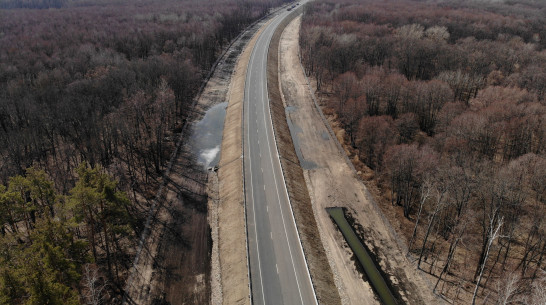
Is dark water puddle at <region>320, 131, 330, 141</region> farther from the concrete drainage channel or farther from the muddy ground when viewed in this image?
the muddy ground

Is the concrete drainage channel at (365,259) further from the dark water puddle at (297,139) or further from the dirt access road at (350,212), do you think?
the dark water puddle at (297,139)

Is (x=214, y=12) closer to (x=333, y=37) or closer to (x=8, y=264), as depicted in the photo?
(x=333, y=37)

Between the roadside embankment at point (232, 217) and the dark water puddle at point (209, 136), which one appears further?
the dark water puddle at point (209, 136)

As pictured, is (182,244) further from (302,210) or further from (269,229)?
(302,210)

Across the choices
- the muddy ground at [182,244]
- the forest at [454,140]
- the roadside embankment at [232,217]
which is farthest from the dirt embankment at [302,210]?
the forest at [454,140]

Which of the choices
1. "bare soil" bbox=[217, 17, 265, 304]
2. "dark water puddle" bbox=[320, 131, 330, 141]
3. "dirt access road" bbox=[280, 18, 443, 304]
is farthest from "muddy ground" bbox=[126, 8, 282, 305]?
"dark water puddle" bbox=[320, 131, 330, 141]

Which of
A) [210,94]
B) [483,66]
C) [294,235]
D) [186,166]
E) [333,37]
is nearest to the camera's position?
[294,235]

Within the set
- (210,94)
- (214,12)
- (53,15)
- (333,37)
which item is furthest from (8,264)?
(53,15)
